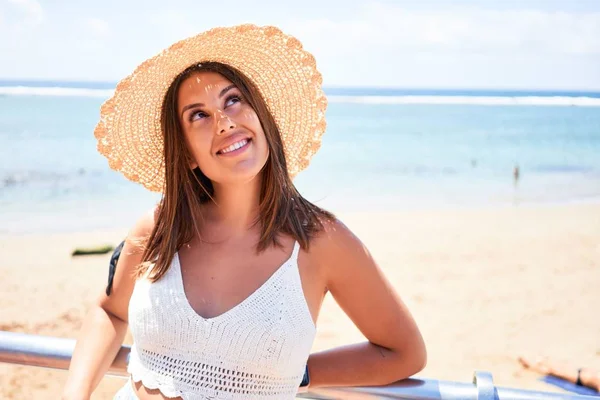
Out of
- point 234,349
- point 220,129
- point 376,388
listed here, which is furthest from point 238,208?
point 376,388

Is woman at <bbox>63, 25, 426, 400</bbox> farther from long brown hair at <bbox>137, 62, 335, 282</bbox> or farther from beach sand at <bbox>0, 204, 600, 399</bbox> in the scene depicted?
beach sand at <bbox>0, 204, 600, 399</bbox>

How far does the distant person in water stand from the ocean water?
2.26 m

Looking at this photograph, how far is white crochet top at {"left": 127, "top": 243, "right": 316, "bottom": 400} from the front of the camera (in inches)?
74.1

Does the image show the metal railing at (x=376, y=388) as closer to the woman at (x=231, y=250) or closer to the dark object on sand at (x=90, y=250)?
the woman at (x=231, y=250)

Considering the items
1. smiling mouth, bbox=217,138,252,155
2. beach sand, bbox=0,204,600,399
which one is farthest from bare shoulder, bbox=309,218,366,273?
beach sand, bbox=0,204,600,399

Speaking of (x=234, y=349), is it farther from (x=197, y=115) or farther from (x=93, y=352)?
(x=197, y=115)

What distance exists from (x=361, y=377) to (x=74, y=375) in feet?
3.01

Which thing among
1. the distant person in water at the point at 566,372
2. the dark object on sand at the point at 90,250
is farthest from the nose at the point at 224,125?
the dark object on sand at the point at 90,250

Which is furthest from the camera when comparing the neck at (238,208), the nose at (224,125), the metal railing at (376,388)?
the neck at (238,208)

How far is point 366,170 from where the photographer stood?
17.4 metres

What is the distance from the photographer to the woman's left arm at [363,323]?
188 cm

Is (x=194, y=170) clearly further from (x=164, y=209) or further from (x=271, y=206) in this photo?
(x=271, y=206)

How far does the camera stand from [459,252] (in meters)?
9.11

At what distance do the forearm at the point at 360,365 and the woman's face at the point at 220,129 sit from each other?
652 mm
